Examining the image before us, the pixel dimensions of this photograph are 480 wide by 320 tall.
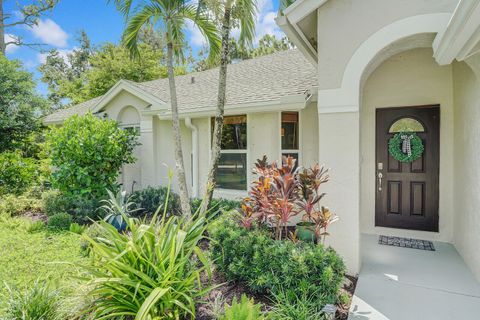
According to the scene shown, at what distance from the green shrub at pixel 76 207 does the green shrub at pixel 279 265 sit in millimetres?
5707

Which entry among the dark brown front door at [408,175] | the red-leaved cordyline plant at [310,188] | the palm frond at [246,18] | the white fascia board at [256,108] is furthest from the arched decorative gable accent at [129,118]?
the dark brown front door at [408,175]

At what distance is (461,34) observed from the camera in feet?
11.6

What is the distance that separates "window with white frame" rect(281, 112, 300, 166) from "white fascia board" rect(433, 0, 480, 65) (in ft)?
11.9

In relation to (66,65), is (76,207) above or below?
below

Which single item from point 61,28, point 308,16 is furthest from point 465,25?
point 61,28

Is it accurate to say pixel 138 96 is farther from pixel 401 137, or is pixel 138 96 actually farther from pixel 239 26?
pixel 401 137

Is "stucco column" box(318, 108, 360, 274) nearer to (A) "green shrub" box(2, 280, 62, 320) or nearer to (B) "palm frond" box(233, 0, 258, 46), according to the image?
(B) "palm frond" box(233, 0, 258, 46)

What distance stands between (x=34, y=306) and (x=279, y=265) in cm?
314

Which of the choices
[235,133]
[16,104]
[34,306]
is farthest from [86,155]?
[16,104]

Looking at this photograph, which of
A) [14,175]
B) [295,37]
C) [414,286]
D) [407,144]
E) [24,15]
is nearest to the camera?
[414,286]

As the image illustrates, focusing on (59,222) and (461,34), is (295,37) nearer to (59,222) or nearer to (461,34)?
(461,34)

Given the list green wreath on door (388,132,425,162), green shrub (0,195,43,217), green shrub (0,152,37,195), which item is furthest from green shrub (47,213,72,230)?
green wreath on door (388,132,425,162)

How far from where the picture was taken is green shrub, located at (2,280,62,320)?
3363 millimetres

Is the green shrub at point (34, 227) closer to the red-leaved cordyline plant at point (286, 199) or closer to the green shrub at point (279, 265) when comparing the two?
the green shrub at point (279, 265)
